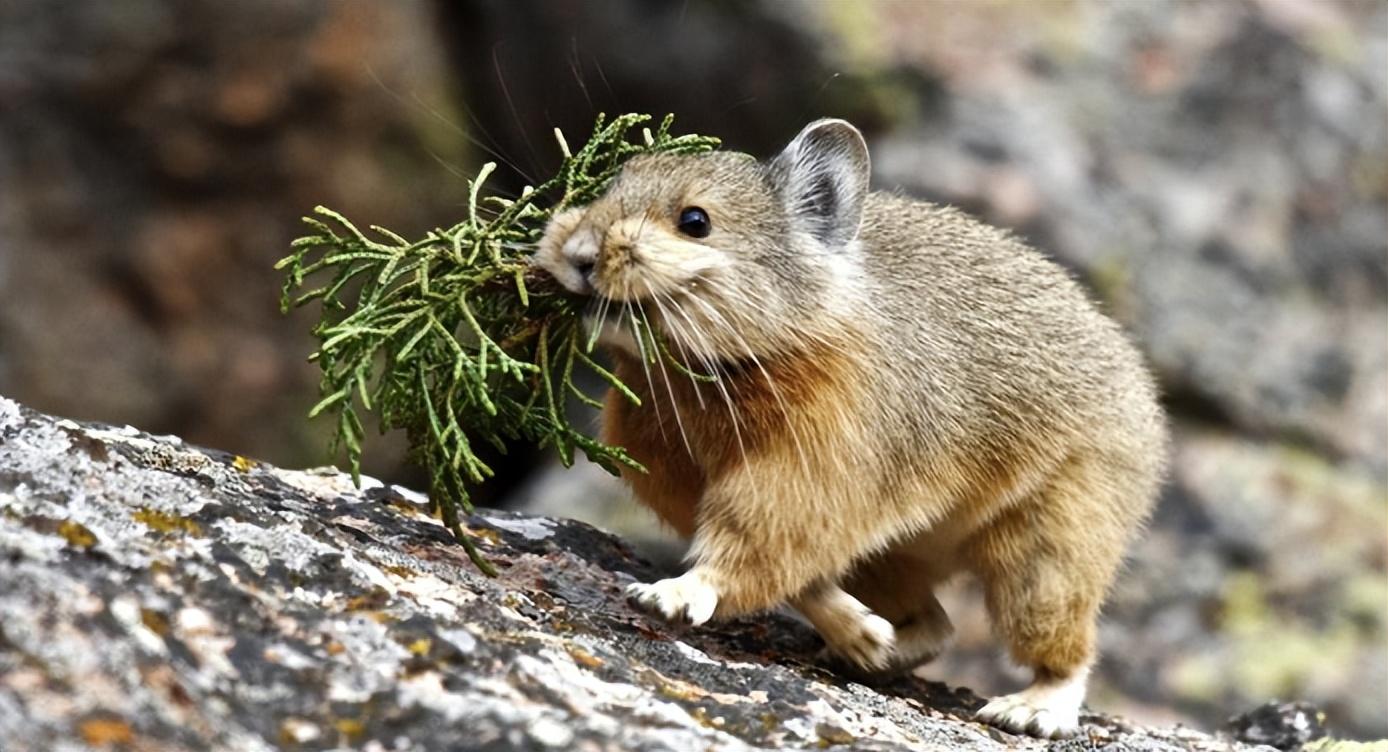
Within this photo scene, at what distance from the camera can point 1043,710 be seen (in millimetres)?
8047

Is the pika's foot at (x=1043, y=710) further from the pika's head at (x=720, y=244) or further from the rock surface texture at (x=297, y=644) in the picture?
the pika's head at (x=720, y=244)

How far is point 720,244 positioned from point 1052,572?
2501 mm

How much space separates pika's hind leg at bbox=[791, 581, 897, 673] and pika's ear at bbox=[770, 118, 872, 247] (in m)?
1.69

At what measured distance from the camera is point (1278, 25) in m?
16.0

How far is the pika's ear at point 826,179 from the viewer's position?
802cm

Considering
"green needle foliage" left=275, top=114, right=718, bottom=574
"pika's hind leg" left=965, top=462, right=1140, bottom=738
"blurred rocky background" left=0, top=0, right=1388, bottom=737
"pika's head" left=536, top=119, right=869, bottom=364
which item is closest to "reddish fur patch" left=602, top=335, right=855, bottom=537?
"pika's head" left=536, top=119, right=869, bottom=364

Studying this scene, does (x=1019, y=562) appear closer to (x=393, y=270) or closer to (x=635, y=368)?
(x=635, y=368)

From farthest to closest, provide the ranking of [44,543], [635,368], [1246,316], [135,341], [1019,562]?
1. [135,341]
2. [1246,316]
3. [1019,562]
4. [635,368]
5. [44,543]

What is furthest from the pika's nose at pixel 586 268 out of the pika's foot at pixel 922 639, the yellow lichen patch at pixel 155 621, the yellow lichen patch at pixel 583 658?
the pika's foot at pixel 922 639

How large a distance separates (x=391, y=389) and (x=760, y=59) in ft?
30.0

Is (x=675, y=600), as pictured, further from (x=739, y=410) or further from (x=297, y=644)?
(x=297, y=644)

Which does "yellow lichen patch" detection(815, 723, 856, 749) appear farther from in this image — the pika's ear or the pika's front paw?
the pika's ear

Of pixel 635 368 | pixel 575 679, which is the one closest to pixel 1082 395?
pixel 635 368

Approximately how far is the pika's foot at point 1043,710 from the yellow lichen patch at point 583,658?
253cm
